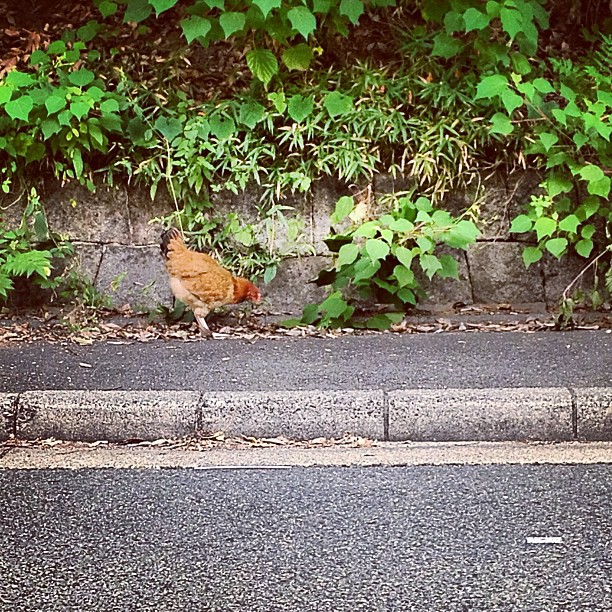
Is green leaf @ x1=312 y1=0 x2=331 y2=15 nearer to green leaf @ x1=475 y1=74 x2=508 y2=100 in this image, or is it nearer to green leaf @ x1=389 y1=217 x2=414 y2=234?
green leaf @ x1=475 y1=74 x2=508 y2=100

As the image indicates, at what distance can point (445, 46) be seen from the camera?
6.03 meters

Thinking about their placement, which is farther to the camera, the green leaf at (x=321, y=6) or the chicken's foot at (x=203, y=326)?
the green leaf at (x=321, y=6)

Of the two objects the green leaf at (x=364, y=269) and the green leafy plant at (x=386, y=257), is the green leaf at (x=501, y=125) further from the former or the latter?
the green leaf at (x=364, y=269)

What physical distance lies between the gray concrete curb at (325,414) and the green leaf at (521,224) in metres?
1.81

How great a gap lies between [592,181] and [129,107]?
9.15 ft

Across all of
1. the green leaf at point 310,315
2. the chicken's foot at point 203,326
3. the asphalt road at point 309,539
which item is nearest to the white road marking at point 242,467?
the asphalt road at point 309,539

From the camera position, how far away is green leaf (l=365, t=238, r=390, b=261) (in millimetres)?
5324

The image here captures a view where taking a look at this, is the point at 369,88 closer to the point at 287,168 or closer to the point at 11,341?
the point at 287,168

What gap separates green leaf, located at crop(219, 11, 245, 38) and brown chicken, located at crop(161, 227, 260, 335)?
124 cm

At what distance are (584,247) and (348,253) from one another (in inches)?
56.3

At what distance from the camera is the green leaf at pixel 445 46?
6023 millimetres

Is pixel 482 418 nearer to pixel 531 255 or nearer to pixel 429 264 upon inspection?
pixel 429 264

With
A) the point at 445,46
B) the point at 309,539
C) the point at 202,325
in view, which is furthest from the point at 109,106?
the point at 309,539

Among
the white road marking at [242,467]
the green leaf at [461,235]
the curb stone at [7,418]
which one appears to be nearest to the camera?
the white road marking at [242,467]
